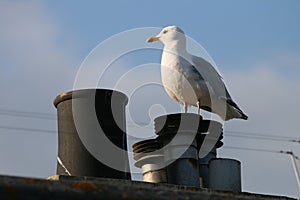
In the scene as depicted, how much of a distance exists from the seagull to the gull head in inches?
0.6

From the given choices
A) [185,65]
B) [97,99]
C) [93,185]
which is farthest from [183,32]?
[93,185]

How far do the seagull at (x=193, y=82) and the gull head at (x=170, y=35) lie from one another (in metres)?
0.02

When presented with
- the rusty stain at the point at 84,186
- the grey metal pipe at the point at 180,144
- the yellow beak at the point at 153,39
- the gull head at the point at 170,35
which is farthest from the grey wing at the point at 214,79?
the rusty stain at the point at 84,186

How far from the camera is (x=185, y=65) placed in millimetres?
9523

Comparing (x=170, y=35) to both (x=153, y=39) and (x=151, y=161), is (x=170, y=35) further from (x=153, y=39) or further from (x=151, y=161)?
(x=151, y=161)

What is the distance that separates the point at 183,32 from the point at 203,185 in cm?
316

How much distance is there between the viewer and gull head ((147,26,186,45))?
1024cm

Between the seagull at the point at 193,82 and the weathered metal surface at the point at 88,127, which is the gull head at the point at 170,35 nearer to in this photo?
the seagull at the point at 193,82

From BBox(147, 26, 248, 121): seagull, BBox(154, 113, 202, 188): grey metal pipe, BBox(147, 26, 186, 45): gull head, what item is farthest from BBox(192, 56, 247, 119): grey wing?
BBox(154, 113, 202, 188): grey metal pipe

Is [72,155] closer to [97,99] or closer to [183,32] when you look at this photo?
[97,99]

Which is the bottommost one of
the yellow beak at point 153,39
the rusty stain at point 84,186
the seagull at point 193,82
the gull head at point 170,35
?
the rusty stain at point 84,186

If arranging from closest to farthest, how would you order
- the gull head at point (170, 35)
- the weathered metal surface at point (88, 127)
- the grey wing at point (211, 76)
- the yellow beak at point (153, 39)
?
1. the weathered metal surface at point (88, 127)
2. the grey wing at point (211, 76)
3. the gull head at point (170, 35)
4. the yellow beak at point (153, 39)

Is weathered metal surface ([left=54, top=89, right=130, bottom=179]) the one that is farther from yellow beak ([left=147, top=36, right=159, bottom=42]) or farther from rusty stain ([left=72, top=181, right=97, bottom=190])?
rusty stain ([left=72, top=181, right=97, bottom=190])

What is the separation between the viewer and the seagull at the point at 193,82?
941cm
